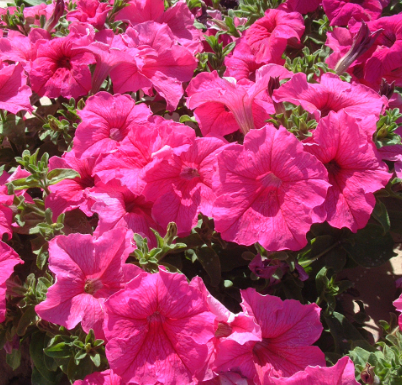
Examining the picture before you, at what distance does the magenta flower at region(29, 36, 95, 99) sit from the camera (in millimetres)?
1477

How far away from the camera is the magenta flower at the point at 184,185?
3.87ft

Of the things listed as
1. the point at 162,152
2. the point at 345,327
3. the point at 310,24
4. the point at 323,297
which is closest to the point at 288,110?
the point at 162,152

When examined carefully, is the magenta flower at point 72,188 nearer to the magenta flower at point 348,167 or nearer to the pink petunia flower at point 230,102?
the pink petunia flower at point 230,102

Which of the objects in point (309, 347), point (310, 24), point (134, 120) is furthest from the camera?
point (310, 24)

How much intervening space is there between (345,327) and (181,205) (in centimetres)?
68

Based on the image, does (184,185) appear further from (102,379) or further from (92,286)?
(102,379)

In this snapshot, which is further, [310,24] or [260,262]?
[310,24]

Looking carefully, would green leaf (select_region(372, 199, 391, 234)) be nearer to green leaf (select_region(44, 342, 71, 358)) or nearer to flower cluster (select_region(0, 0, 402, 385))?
flower cluster (select_region(0, 0, 402, 385))

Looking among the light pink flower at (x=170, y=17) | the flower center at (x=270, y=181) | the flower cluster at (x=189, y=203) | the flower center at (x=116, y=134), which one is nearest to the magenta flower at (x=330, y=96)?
the flower cluster at (x=189, y=203)

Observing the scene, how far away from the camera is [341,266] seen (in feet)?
4.77

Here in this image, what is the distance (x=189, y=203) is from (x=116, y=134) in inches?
13.2

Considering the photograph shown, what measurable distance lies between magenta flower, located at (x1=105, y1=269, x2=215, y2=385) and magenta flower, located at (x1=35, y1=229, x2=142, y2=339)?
8cm

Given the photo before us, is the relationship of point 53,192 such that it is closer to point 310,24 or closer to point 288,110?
point 288,110

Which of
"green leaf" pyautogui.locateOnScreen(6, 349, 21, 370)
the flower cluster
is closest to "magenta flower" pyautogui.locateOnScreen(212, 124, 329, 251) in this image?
the flower cluster
